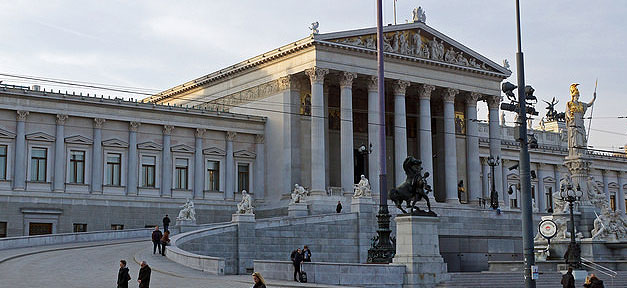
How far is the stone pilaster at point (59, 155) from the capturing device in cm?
5925

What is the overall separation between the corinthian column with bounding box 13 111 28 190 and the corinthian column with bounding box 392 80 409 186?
91.8 ft

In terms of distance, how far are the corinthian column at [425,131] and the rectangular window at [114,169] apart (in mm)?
23969

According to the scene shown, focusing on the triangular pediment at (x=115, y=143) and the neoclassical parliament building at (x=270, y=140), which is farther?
the triangular pediment at (x=115, y=143)

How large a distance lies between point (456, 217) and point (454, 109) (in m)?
20.6

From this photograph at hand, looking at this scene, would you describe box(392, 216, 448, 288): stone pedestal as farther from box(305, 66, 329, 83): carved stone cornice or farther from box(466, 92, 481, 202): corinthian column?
box(466, 92, 481, 202): corinthian column

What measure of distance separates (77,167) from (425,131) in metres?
27.4

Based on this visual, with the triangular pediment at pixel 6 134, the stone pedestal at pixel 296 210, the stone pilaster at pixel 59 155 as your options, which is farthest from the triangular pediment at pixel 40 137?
the stone pedestal at pixel 296 210

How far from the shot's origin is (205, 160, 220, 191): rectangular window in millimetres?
67125

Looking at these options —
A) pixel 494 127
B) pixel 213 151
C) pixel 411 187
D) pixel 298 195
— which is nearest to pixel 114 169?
pixel 213 151

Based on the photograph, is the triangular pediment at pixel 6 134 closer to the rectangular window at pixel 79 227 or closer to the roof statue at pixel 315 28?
the rectangular window at pixel 79 227

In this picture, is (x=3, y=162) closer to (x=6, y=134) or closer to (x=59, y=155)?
(x=6, y=134)

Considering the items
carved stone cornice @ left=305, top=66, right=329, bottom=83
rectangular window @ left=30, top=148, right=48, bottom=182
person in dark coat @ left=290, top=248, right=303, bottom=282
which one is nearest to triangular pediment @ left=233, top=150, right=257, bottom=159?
carved stone cornice @ left=305, top=66, right=329, bottom=83

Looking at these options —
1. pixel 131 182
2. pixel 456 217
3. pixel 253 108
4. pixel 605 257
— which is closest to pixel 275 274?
A: pixel 605 257

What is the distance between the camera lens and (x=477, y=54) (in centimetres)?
7419
